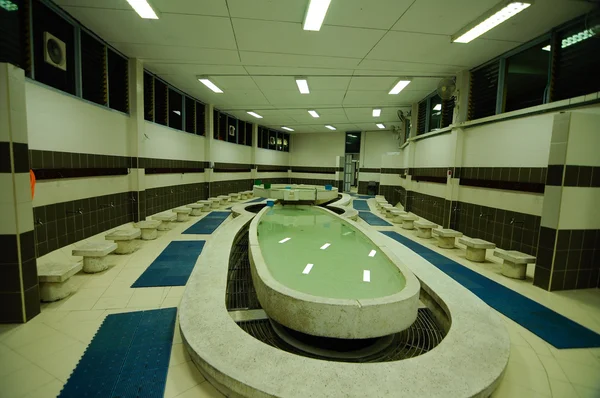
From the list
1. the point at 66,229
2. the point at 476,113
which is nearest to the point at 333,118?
the point at 476,113

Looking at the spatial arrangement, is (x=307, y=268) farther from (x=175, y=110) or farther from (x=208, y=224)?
(x=175, y=110)

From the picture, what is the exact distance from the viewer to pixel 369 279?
269 centimetres

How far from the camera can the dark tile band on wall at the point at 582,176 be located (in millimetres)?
3301

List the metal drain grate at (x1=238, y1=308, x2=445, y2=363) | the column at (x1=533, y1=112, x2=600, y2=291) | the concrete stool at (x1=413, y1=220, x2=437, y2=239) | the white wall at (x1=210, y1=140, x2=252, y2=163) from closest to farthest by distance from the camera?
the metal drain grate at (x1=238, y1=308, x2=445, y2=363) < the column at (x1=533, y1=112, x2=600, y2=291) < the concrete stool at (x1=413, y1=220, x2=437, y2=239) < the white wall at (x1=210, y1=140, x2=252, y2=163)

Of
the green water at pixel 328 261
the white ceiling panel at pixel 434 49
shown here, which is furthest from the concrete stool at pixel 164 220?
the white ceiling panel at pixel 434 49

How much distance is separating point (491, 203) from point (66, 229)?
7547 mm

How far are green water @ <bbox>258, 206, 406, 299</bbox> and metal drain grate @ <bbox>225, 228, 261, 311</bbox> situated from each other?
0.53 metres

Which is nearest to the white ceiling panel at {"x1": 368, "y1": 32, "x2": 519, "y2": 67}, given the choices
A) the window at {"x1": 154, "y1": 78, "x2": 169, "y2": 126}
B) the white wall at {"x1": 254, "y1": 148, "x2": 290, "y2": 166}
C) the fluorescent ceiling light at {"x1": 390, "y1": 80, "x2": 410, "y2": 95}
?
the fluorescent ceiling light at {"x1": 390, "y1": 80, "x2": 410, "y2": 95}

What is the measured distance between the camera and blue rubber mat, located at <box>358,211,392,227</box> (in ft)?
24.6

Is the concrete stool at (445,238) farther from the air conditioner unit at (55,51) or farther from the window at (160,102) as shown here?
the window at (160,102)

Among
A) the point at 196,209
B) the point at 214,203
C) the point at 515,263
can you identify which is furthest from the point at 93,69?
the point at 515,263

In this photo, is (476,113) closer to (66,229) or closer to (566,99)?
(566,99)

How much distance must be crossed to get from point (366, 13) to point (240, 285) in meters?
4.12

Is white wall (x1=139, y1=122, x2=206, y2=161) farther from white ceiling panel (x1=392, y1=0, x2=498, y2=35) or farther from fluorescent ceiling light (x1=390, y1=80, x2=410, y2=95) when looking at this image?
fluorescent ceiling light (x1=390, y1=80, x2=410, y2=95)
